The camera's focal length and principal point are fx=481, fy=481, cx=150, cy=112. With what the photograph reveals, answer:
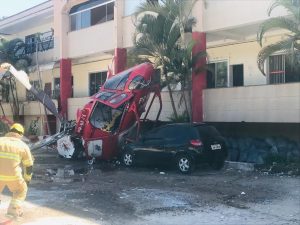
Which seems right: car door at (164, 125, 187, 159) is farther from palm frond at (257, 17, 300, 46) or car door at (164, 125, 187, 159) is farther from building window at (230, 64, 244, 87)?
building window at (230, 64, 244, 87)

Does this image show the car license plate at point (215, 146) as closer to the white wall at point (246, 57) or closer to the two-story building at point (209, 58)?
the two-story building at point (209, 58)

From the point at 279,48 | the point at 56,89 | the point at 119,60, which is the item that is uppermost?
the point at 119,60

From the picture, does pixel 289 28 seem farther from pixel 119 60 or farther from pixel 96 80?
pixel 96 80

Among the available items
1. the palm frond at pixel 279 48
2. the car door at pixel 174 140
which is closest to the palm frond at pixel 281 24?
the palm frond at pixel 279 48

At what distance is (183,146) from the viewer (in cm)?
1323

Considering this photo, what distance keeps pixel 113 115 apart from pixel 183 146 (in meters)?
3.59

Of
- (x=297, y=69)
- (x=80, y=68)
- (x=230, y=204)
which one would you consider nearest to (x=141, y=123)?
(x=297, y=69)

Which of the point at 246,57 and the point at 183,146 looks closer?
the point at 183,146

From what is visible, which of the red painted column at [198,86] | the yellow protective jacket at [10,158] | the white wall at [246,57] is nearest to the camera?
the yellow protective jacket at [10,158]

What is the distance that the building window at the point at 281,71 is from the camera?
16.4 meters

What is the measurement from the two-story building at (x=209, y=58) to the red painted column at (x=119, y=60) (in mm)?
33

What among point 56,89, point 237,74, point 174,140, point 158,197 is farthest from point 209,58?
point 56,89

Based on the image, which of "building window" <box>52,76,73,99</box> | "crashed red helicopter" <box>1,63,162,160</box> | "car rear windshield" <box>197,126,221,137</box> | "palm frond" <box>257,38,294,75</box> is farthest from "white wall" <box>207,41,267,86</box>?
Result: "building window" <box>52,76,73,99</box>

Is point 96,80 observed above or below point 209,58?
below
